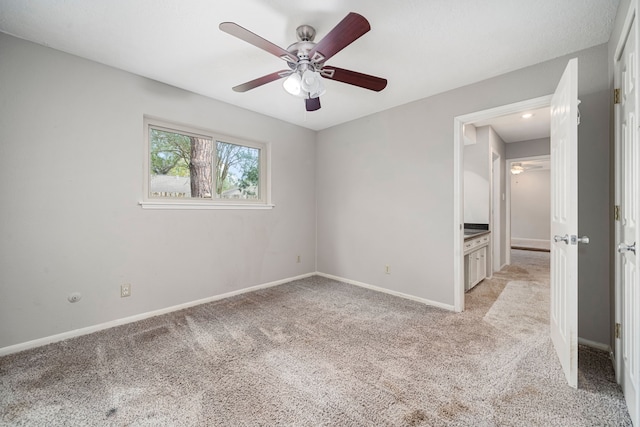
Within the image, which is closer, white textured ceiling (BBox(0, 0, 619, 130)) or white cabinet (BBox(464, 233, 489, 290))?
white textured ceiling (BBox(0, 0, 619, 130))

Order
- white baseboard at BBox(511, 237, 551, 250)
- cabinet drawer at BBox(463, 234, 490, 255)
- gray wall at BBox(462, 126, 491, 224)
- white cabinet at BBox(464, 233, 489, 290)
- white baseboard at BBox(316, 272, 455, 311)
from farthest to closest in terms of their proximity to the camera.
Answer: white baseboard at BBox(511, 237, 551, 250), gray wall at BBox(462, 126, 491, 224), white cabinet at BBox(464, 233, 489, 290), cabinet drawer at BBox(463, 234, 490, 255), white baseboard at BBox(316, 272, 455, 311)

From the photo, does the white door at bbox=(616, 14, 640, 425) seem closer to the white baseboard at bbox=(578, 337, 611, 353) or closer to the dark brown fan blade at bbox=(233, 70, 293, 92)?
the white baseboard at bbox=(578, 337, 611, 353)

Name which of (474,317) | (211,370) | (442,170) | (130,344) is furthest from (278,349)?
(442,170)

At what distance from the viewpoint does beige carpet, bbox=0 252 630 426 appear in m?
1.40

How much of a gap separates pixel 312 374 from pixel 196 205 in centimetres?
220

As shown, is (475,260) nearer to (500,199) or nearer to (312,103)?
(500,199)

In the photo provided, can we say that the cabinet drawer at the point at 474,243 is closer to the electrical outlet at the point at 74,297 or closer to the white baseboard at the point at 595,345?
the white baseboard at the point at 595,345

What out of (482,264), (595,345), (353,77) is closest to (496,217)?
(482,264)

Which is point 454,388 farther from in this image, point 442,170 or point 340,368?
point 442,170

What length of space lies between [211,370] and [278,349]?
0.50m

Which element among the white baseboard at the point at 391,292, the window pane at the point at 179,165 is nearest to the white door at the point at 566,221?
the white baseboard at the point at 391,292

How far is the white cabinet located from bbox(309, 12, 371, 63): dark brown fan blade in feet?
8.55

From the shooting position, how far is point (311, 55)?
1701 mm

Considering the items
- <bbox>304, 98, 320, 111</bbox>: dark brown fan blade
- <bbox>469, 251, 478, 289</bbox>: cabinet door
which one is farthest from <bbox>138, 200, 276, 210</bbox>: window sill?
<bbox>469, 251, 478, 289</bbox>: cabinet door
